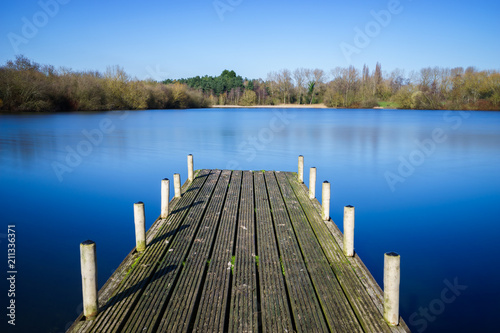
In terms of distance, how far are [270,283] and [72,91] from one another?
51.3m

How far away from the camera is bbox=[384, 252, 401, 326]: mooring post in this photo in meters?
3.11

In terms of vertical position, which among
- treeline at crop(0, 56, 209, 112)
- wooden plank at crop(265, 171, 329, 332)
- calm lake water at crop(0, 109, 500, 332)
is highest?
treeline at crop(0, 56, 209, 112)

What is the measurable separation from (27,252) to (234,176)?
5.09 meters

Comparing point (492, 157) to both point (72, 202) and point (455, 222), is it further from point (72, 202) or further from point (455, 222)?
point (72, 202)

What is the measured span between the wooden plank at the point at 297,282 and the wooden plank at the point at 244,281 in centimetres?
36

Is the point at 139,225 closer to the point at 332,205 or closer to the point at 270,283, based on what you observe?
the point at 270,283

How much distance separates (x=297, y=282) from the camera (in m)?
3.84

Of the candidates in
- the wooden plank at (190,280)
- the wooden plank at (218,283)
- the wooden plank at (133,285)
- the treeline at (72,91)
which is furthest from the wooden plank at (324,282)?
the treeline at (72,91)

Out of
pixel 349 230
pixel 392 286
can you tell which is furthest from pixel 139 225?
pixel 392 286

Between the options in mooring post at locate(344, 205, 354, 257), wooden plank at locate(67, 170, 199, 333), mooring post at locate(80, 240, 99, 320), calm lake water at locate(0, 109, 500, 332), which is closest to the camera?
wooden plank at locate(67, 170, 199, 333)

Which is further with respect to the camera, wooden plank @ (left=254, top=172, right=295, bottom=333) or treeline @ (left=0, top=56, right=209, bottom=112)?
treeline @ (left=0, top=56, right=209, bottom=112)

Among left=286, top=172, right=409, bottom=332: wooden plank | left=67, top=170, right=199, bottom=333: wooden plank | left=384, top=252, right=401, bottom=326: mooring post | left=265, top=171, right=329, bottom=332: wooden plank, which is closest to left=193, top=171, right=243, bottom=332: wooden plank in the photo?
left=265, top=171, right=329, bottom=332: wooden plank

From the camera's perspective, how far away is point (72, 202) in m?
9.34

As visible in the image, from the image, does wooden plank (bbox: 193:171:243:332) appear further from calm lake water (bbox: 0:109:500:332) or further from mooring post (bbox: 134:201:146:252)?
calm lake water (bbox: 0:109:500:332)
